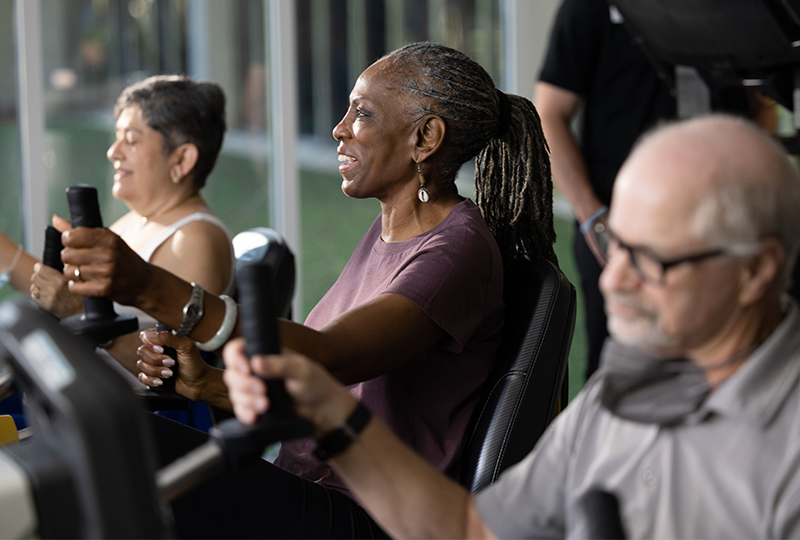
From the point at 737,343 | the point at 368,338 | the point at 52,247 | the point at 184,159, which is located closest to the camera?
the point at 737,343

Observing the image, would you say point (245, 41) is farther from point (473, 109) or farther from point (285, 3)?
point (473, 109)

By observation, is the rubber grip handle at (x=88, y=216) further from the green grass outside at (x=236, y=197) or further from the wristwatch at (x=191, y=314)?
the green grass outside at (x=236, y=197)

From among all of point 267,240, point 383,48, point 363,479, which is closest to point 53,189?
point 267,240

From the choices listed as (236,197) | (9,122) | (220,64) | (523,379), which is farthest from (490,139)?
(220,64)

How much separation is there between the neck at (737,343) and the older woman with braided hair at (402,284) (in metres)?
0.50

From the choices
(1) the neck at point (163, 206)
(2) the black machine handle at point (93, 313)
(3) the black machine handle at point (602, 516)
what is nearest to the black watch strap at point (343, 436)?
(3) the black machine handle at point (602, 516)

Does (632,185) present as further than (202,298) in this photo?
No

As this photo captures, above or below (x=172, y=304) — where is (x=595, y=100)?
above

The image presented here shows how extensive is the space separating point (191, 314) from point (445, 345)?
1.34 feet

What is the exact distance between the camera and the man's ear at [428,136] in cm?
150

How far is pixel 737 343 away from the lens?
0.84 m

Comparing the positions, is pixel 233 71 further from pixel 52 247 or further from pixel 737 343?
pixel 737 343

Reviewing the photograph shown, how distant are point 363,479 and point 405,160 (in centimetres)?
74

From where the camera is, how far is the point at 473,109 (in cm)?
151
